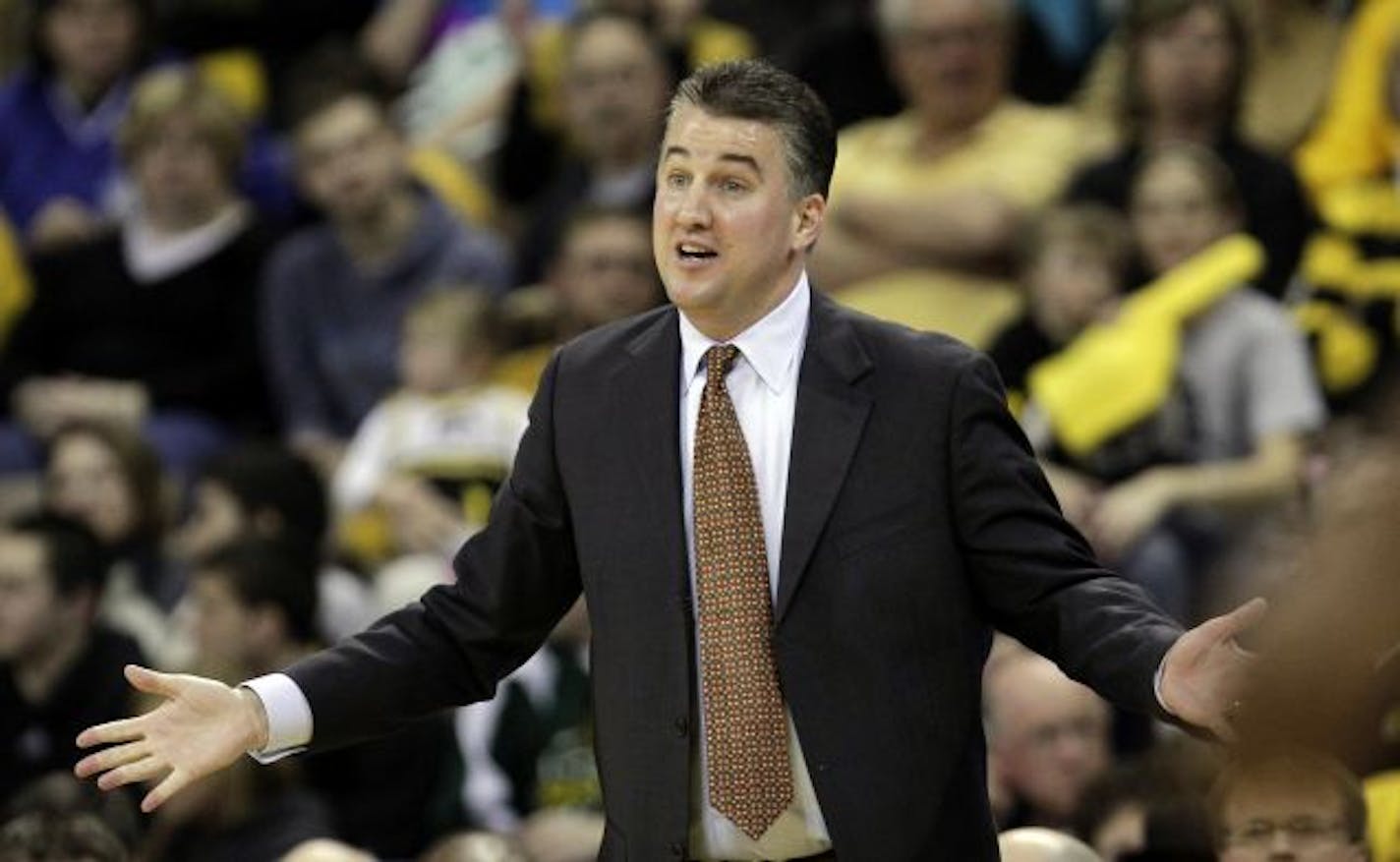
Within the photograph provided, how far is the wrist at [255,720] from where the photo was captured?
377 centimetres

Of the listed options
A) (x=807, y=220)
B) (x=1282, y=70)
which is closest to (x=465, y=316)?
(x=1282, y=70)

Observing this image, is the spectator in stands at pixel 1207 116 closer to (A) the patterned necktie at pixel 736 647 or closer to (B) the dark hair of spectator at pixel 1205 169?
(B) the dark hair of spectator at pixel 1205 169

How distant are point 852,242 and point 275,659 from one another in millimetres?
1838

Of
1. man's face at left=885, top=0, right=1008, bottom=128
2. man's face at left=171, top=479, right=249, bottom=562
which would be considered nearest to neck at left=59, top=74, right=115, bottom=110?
man's face at left=171, top=479, right=249, bottom=562

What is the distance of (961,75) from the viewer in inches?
294

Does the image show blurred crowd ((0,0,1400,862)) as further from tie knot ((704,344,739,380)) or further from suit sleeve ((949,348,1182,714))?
tie knot ((704,344,739,380))

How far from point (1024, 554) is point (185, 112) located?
17.2 ft

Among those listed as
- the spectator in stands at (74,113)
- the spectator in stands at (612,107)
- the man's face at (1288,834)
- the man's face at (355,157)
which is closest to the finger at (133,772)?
the man's face at (1288,834)

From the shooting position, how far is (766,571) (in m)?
3.73

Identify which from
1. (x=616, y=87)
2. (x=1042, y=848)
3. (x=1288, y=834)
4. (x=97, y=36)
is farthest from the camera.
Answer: (x=97, y=36)

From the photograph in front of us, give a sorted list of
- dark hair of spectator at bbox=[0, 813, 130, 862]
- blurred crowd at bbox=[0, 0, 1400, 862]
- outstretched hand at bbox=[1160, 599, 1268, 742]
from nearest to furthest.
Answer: outstretched hand at bbox=[1160, 599, 1268, 742] < dark hair of spectator at bbox=[0, 813, 130, 862] < blurred crowd at bbox=[0, 0, 1400, 862]

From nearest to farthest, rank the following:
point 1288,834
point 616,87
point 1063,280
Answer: point 1288,834, point 1063,280, point 616,87

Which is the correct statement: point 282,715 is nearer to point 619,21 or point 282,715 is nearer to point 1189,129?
point 1189,129

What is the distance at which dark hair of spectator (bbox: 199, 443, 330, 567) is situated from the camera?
24.7ft
